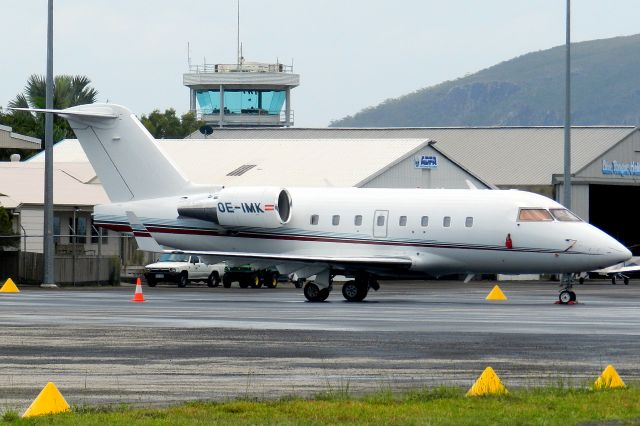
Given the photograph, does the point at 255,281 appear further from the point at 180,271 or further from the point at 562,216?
the point at 562,216

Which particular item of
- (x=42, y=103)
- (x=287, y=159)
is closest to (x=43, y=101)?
(x=42, y=103)

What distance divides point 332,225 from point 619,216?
153ft

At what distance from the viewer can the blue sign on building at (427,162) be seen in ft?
212

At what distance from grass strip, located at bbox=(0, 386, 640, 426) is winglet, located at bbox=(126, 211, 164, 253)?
1000 inches

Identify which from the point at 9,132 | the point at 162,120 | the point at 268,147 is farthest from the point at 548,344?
the point at 162,120

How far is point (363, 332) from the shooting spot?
23.5m

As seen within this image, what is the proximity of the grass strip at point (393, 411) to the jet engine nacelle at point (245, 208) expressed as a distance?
77.8 feet

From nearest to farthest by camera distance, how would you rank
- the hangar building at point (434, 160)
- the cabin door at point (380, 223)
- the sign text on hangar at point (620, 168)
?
the cabin door at point (380, 223) → the hangar building at point (434, 160) → the sign text on hangar at point (620, 168)

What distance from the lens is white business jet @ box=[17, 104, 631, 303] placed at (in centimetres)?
3581

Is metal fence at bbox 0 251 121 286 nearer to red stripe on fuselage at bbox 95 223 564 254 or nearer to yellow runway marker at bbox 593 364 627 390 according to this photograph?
red stripe on fuselage at bbox 95 223 564 254

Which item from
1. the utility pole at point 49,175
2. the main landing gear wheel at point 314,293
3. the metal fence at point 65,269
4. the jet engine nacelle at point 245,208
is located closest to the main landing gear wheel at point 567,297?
the main landing gear wheel at point 314,293

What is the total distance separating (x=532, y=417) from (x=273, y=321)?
14176 mm

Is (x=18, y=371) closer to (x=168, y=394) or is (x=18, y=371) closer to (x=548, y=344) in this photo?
(x=168, y=394)

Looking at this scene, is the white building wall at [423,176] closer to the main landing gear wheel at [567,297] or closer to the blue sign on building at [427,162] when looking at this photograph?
the blue sign on building at [427,162]
